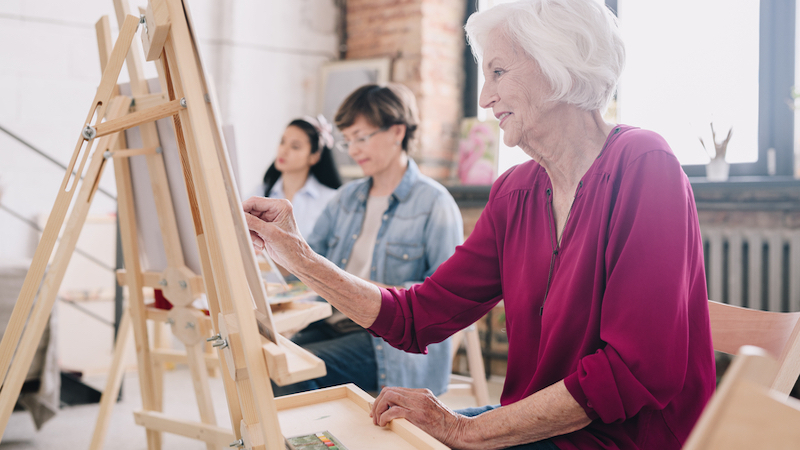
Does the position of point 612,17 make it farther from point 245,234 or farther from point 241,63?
point 241,63

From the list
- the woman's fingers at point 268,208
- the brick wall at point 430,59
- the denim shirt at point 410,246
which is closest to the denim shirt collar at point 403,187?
the denim shirt at point 410,246

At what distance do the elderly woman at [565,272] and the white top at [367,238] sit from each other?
36.9 inches

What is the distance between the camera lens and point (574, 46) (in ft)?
3.43

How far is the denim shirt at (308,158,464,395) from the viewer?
1.90 meters

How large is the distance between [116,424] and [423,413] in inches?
83.2

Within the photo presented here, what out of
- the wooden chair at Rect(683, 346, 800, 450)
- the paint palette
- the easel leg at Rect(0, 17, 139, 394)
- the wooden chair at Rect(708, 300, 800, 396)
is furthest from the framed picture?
the wooden chair at Rect(683, 346, 800, 450)

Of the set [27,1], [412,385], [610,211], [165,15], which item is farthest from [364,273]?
[27,1]

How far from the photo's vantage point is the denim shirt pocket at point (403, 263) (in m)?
2.06

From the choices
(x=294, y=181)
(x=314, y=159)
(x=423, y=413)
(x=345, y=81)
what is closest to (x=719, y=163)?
(x=314, y=159)

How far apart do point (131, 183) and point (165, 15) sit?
913 mm

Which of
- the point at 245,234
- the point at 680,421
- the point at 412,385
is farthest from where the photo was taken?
the point at 412,385

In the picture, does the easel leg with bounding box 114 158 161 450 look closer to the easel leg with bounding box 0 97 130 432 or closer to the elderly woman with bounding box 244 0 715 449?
the easel leg with bounding box 0 97 130 432

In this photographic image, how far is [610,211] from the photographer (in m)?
0.98

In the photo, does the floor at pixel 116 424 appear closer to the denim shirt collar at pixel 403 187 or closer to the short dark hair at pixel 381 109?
the denim shirt collar at pixel 403 187
